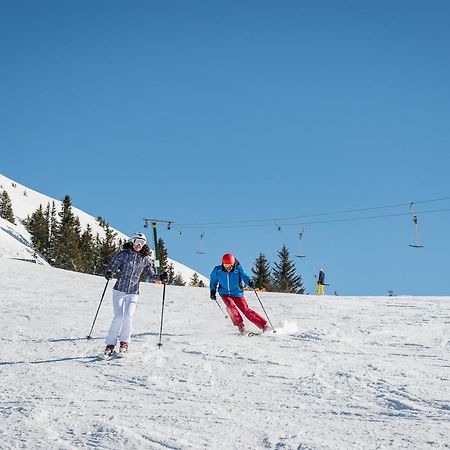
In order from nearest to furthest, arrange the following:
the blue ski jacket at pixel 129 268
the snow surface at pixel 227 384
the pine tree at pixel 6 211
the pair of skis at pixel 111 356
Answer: the snow surface at pixel 227 384, the pair of skis at pixel 111 356, the blue ski jacket at pixel 129 268, the pine tree at pixel 6 211

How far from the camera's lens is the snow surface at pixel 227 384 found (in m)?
5.45

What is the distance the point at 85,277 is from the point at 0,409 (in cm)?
1932

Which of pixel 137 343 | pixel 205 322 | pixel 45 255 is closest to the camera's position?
pixel 137 343

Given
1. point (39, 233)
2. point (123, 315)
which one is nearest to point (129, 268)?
point (123, 315)

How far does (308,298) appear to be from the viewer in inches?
748

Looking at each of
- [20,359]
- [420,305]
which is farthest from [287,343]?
[420,305]

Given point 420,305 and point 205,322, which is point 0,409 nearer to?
point 205,322

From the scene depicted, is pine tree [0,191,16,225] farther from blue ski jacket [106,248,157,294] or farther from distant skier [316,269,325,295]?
blue ski jacket [106,248,157,294]

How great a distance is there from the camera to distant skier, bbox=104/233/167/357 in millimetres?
9574

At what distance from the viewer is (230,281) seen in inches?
488

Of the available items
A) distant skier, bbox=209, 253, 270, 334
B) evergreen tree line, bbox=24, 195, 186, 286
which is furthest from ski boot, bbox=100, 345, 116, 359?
evergreen tree line, bbox=24, 195, 186, 286

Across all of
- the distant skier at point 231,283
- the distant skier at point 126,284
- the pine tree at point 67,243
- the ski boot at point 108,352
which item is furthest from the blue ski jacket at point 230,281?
the pine tree at point 67,243

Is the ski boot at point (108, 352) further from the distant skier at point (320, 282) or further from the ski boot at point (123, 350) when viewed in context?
the distant skier at point (320, 282)

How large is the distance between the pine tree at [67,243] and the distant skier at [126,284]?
59.8 m
